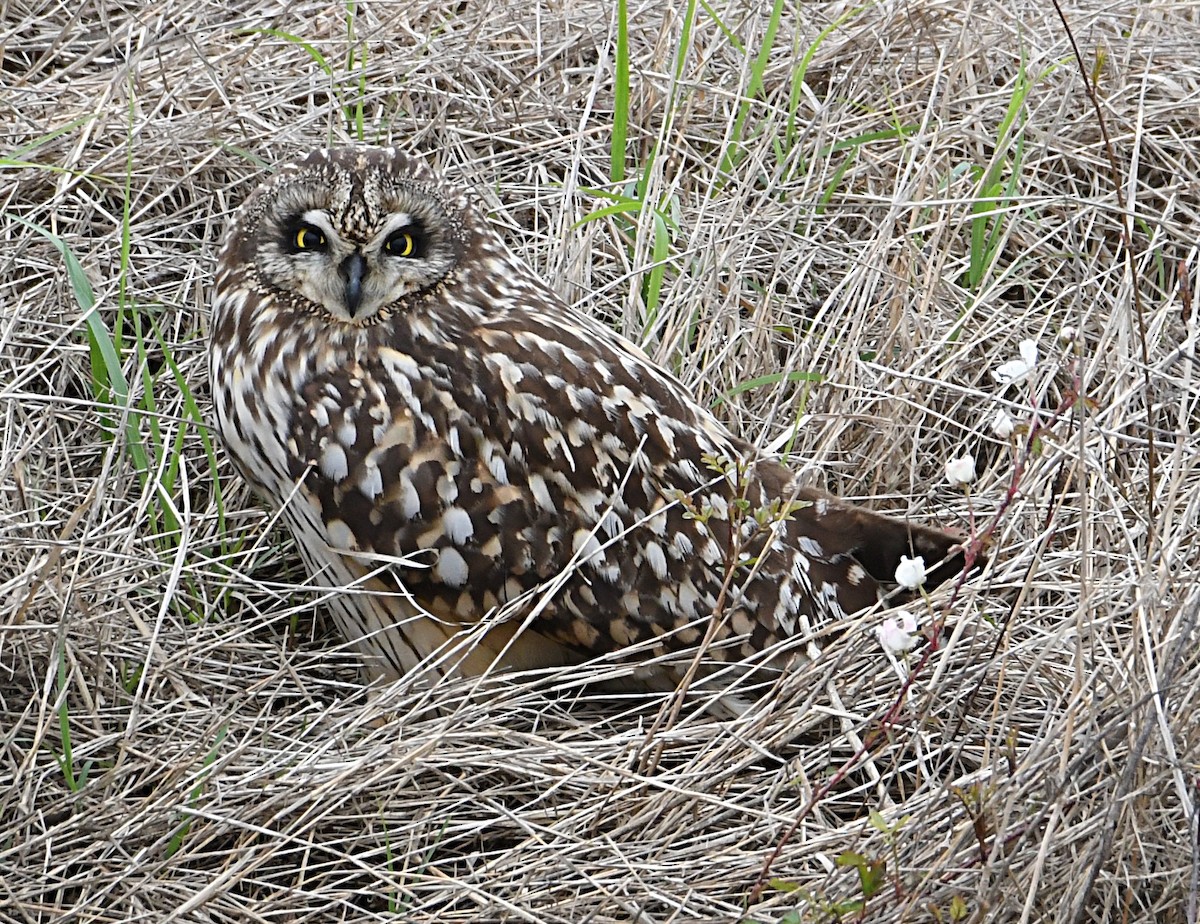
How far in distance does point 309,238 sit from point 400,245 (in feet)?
0.58

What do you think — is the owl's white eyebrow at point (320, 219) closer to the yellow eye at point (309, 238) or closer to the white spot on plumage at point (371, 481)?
the yellow eye at point (309, 238)

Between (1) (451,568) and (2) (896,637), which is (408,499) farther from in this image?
(2) (896,637)

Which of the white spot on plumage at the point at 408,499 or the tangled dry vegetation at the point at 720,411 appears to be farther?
the white spot on plumage at the point at 408,499

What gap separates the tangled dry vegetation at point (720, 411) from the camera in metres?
2.28

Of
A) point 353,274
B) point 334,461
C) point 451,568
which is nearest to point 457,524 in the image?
point 451,568

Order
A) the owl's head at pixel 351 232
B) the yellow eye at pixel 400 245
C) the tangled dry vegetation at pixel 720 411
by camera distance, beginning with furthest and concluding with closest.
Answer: the yellow eye at pixel 400 245, the owl's head at pixel 351 232, the tangled dry vegetation at pixel 720 411

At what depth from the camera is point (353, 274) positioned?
9.00 ft

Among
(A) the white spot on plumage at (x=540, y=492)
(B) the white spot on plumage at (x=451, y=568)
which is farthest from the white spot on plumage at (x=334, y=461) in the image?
(A) the white spot on plumage at (x=540, y=492)

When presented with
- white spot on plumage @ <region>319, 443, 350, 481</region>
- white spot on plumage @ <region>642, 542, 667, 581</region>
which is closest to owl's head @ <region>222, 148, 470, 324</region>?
white spot on plumage @ <region>319, 443, 350, 481</region>

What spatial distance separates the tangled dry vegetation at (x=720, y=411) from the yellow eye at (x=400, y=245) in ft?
2.04

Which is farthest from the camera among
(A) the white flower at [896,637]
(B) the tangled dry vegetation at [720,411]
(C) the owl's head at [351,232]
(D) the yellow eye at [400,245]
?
(D) the yellow eye at [400,245]

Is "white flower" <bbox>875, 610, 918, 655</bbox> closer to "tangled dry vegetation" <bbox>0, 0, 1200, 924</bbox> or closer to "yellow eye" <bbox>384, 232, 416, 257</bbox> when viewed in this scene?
"tangled dry vegetation" <bbox>0, 0, 1200, 924</bbox>

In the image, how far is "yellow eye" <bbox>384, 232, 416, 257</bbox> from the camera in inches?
111

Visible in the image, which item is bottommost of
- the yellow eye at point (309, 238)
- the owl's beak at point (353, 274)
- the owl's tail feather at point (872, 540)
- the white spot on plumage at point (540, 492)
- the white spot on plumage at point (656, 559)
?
the owl's tail feather at point (872, 540)
